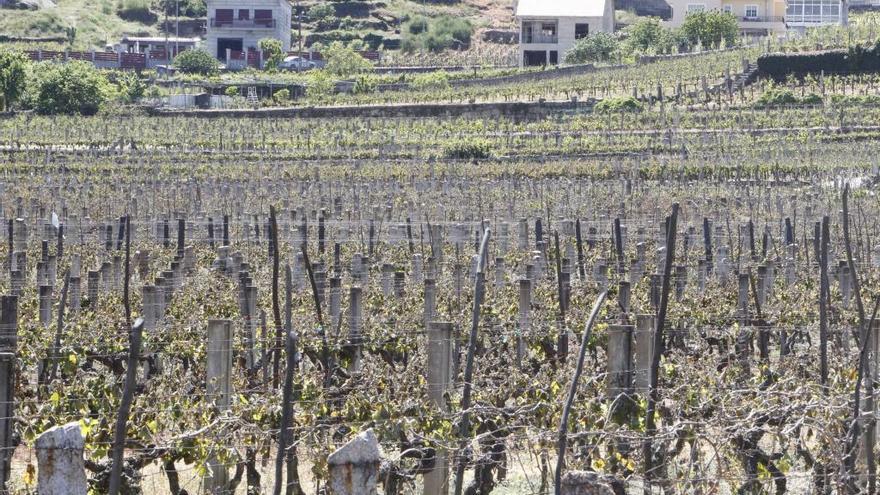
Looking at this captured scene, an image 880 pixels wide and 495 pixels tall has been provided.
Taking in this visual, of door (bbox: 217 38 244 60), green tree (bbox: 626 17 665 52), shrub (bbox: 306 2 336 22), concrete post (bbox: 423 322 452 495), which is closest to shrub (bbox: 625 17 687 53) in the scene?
green tree (bbox: 626 17 665 52)

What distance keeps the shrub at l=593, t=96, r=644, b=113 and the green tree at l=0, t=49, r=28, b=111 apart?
20.6m

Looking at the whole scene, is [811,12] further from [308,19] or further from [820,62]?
[820,62]

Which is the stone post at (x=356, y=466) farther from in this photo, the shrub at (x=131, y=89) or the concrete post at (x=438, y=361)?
the shrub at (x=131, y=89)

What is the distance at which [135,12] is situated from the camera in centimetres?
11231

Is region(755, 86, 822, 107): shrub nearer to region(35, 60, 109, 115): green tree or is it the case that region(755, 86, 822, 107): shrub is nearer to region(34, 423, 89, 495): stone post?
region(35, 60, 109, 115): green tree

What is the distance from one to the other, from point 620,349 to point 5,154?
128ft

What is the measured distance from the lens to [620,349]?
10984 millimetres

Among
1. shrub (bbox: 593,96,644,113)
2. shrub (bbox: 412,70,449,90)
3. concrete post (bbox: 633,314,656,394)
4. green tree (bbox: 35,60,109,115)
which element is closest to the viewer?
concrete post (bbox: 633,314,656,394)

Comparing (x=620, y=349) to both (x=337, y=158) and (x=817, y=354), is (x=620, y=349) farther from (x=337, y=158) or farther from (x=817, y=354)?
(x=337, y=158)

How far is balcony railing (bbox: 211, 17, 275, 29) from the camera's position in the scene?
8950 cm

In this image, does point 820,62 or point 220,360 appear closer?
point 220,360

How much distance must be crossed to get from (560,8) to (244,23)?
16940 millimetres

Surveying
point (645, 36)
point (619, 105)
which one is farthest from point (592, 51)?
point (619, 105)

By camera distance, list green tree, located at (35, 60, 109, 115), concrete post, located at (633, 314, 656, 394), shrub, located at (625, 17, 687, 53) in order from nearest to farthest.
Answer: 1. concrete post, located at (633, 314, 656, 394)
2. green tree, located at (35, 60, 109, 115)
3. shrub, located at (625, 17, 687, 53)
